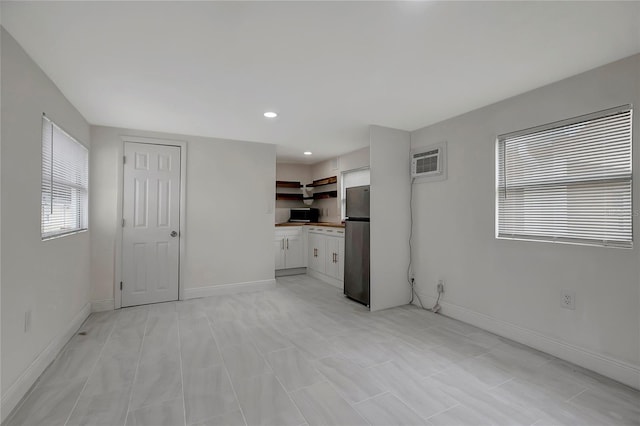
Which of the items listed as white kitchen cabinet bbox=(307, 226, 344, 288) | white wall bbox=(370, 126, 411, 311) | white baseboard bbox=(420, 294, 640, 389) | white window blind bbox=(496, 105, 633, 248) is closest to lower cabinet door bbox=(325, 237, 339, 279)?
white kitchen cabinet bbox=(307, 226, 344, 288)

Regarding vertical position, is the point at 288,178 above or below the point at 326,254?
above

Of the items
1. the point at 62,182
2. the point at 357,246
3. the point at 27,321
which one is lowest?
the point at 27,321

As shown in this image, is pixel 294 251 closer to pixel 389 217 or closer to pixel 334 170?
pixel 334 170

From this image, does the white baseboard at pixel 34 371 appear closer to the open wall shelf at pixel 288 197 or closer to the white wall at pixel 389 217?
the white wall at pixel 389 217

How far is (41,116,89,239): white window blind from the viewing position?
7.73ft

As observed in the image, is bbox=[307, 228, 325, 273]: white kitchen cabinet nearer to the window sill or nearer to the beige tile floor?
the beige tile floor

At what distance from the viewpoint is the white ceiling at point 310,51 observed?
63.8 inches

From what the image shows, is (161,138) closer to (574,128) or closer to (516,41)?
(516,41)

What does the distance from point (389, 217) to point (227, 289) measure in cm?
256

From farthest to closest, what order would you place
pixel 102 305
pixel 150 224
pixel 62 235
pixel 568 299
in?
pixel 150 224
pixel 102 305
pixel 62 235
pixel 568 299

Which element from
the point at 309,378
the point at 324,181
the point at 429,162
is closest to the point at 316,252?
the point at 324,181

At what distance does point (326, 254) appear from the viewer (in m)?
5.10

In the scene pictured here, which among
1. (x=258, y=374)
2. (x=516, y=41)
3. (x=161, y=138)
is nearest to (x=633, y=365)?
(x=516, y=41)

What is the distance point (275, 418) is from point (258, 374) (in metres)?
→ 0.52
